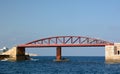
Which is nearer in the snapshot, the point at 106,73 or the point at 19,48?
the point at 106,73

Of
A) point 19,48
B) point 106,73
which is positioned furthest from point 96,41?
point 106,73

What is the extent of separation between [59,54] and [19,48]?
2086cm

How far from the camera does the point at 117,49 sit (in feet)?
485

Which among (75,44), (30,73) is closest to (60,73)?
(30,73)

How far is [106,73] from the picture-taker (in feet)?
288

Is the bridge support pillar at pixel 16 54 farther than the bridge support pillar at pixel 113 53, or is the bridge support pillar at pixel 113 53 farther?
the bridge support pillar at pixel 16 54

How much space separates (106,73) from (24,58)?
104 metres

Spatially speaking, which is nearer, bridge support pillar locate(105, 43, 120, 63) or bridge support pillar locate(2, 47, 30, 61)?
bridge support pillar locate(105, 43, 120, 63)

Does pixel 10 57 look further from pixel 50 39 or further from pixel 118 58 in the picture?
pixel 118 58

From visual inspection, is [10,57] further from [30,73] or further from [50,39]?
[30,73]

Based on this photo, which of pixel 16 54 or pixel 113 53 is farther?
pixel 16 54

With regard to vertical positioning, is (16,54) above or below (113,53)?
below

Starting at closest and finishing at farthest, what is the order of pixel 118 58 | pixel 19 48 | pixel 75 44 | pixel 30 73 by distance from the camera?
1. pixel 30 73
2. pixel 118 58
3. pixel 75 44
4. pixel 19 48

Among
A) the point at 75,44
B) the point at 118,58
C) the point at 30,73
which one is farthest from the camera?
the point at 75,44
